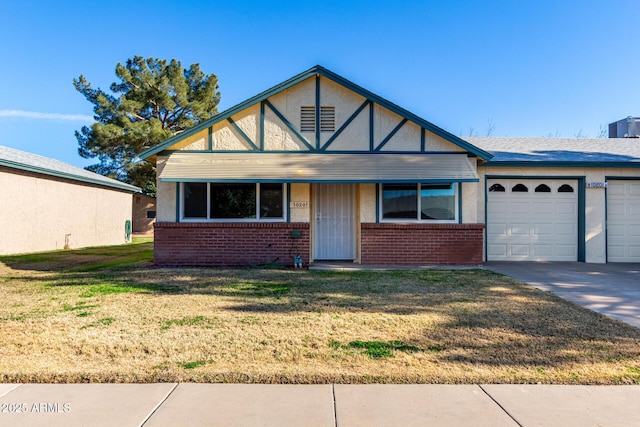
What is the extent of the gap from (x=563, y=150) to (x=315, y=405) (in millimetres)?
13495

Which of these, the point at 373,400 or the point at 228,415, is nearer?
the point at 228,415

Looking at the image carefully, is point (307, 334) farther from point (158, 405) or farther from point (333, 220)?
point (333, 220)

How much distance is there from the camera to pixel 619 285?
8516mm

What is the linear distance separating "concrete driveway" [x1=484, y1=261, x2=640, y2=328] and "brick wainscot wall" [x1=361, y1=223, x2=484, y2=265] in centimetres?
83

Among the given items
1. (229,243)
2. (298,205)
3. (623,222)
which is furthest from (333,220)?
(623,222)

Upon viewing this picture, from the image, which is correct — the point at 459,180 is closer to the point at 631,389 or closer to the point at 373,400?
the point at 631,389

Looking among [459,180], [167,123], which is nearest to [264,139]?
[459,180]

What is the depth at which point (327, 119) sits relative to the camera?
11.2 metres

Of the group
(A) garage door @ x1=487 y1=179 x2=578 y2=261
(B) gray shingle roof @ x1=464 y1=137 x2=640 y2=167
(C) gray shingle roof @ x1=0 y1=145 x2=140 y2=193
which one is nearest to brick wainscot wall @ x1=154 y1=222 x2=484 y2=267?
(A) garage door @ x1=487 y1=179 x2=578 y2=261

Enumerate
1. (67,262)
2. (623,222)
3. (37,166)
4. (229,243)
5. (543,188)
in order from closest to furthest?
(229,243)
(623,222)
(543,188)
(67,262)
(37,166)

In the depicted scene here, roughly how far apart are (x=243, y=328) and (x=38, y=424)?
2.45m

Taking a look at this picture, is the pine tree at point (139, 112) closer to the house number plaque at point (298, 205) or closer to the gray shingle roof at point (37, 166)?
the gray shingle roof at point (37, 166)

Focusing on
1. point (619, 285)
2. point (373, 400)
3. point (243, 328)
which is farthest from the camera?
point (619, 285)

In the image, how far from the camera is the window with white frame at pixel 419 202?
11.0 meters
